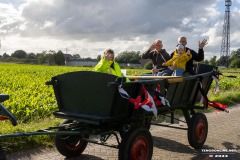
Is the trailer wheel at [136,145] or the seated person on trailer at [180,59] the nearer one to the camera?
the trailer wheel at [136,145]

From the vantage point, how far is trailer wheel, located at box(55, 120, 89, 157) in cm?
523

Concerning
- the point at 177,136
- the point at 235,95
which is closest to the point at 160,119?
the point at 177,136

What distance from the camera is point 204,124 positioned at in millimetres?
6414

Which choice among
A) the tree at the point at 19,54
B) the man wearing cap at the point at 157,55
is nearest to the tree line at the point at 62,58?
the tree at the point at 19,54

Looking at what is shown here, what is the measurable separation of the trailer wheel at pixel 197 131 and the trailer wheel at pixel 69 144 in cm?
194

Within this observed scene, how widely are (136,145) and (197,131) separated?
1.98 meters

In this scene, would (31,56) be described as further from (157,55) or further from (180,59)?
(180,59)

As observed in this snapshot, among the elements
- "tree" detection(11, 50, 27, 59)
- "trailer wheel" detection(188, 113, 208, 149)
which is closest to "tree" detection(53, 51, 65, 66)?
"tree" detection(11, 50, 27, 59)

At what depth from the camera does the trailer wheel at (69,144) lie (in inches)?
206

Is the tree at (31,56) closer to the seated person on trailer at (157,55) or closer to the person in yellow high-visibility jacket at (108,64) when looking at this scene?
the seated person on trailer at (157,55)

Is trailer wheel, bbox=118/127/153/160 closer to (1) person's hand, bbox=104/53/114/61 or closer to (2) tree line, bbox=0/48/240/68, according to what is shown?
(1) person's hand, bbox=104/53/114/61

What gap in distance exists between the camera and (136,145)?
184 inches

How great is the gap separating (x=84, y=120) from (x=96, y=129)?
9.9 inches

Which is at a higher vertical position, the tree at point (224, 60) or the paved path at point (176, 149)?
the tree at point (224, 60)
